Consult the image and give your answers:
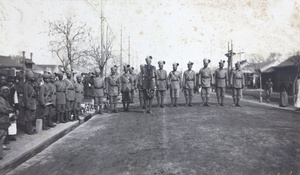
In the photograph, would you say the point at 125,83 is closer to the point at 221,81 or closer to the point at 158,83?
the point at 158,83

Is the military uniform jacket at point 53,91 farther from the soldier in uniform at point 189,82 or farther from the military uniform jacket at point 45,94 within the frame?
the soldier in uniform at point 189,82

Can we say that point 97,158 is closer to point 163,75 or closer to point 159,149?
point 159,149

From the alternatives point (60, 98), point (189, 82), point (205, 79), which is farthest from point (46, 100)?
point (205, 79)

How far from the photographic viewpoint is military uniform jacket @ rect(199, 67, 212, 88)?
12.2 metres

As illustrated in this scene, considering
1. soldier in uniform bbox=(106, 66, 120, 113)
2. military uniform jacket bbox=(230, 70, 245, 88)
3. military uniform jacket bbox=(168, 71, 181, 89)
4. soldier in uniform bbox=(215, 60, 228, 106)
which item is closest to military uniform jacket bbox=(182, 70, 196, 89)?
military uniform jacket bbox=(168, 71, 181, 89)

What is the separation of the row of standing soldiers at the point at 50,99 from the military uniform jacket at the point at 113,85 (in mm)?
1444

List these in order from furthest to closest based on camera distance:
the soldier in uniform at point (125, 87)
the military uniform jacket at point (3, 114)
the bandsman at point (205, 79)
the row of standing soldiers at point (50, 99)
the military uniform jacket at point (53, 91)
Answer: the bandsman at point (205, 79) < the soldier in uniform at point (125, 87) < the military uniform jacket at point (53, 91) < the row of standing soldiers at point (50, 99) < the military uniform jacket at point (3, 114)

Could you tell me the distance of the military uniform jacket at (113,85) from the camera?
11.4 meters

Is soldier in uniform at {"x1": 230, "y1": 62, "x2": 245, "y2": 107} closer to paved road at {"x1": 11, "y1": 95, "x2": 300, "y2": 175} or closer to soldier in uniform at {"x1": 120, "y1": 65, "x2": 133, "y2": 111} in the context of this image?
paved road at {"x1": 11, "y1": 95, "x2": 300, "y2": 175}

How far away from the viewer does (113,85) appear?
1141 cm

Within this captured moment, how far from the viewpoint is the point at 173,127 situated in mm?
7551

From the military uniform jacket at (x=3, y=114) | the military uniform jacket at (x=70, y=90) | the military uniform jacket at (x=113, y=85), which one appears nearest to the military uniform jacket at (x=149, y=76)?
the military uniform jacket at (x=113, y=85)

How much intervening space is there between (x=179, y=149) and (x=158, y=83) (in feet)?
22.2

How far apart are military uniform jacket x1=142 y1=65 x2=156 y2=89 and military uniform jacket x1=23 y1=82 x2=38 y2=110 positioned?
4556 mm
